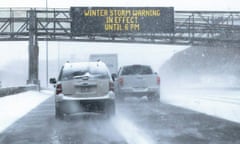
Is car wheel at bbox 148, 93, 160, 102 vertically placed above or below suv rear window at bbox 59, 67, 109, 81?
below

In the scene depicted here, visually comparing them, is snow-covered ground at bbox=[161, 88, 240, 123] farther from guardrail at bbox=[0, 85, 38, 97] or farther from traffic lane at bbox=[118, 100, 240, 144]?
guardrail at bbox=[0, 85, 38, 97]

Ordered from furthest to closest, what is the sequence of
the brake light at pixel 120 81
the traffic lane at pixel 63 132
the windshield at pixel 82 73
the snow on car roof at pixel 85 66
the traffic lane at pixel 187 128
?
the brake light at pixel 120 81, the snow on car roof at pixel 85 66, the windshield at pixel 82 73, the traffic lane at pixel 63 132, the traffic lane at pixel 187 128

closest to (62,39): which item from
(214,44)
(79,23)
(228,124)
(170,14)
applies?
(79,23)

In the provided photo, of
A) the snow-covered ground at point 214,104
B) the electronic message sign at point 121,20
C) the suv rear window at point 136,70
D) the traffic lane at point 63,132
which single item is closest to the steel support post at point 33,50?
the electronic message sign at point 121,20

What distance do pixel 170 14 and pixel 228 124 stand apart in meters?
27.1

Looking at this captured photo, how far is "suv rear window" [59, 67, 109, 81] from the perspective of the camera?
1273 centimetres

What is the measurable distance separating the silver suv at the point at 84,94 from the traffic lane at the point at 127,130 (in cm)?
36

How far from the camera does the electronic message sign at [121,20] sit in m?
36.8

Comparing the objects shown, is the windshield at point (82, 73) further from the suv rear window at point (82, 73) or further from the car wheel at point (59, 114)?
the car wheel at point (59, 114)

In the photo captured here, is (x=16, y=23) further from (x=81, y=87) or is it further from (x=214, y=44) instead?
(x=81, y=87)

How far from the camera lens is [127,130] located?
10406mm

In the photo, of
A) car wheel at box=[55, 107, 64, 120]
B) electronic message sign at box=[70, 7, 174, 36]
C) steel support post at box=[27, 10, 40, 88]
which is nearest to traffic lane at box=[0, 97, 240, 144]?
car wheel at box=[55, 107, 64, 120]

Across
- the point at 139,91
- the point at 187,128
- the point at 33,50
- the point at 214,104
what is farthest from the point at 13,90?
the point at 187,128

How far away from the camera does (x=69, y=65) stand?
1339 cm
